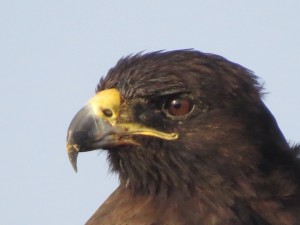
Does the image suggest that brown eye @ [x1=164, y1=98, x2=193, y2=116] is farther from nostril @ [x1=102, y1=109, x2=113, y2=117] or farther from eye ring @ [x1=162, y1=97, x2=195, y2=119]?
nostril @ [x1=102, y1=109, x2=113, y2=117]

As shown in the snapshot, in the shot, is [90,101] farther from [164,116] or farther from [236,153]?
[236,153]

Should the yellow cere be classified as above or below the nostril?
above

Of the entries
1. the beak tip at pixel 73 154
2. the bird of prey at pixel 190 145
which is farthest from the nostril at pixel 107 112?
the beak tip at pixel 73 154

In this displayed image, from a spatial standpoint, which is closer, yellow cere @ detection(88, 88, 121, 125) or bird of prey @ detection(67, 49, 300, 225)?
bird of prey @ detection(67, 49, 300, 225)

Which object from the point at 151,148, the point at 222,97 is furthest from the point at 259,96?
the point at 151,148

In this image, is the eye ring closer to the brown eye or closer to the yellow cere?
the brown eye

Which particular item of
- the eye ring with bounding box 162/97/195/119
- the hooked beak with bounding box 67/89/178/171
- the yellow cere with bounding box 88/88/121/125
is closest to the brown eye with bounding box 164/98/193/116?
the eye ring with bounding box 162/97/195/119

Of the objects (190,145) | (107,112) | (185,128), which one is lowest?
(190,145)

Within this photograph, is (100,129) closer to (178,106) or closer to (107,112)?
(107,112)

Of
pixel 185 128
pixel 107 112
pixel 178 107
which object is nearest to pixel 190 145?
pixel 185 128
